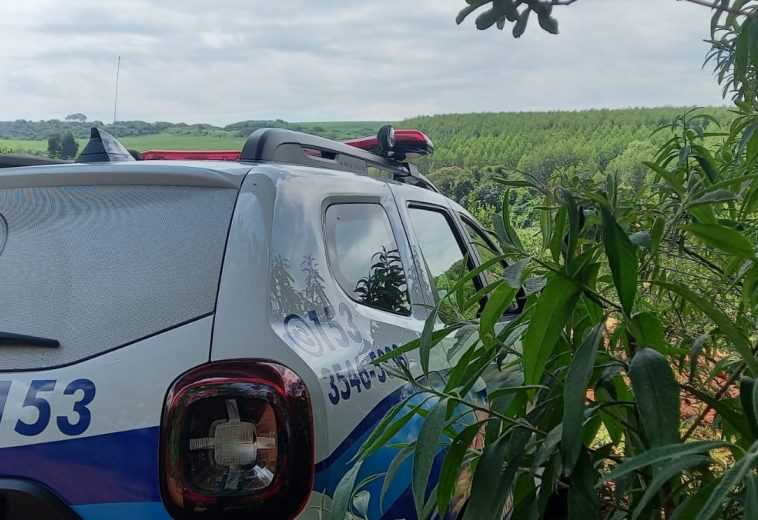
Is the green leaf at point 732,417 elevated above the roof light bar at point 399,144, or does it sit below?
below

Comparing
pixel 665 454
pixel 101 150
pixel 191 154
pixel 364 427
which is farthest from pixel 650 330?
pixel 191 154

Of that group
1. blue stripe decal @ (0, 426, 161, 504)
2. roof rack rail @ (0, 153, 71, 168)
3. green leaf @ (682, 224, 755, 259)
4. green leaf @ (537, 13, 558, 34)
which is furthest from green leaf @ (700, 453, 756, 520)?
roof rack rail @ (0, 153, 71, 168)

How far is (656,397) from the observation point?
0.90 meters

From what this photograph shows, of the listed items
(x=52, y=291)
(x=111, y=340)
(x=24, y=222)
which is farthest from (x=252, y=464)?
(x=24, y=222)

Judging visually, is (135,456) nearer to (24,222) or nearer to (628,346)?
(24,222)

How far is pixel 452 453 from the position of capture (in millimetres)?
1146

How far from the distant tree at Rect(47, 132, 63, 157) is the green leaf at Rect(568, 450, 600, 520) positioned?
9.18 feet

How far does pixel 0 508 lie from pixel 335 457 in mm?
703

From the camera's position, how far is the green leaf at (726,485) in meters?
0.65

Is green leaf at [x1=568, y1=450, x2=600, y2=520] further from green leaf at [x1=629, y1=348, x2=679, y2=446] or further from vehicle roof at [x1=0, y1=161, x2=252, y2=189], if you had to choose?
vehicle roof at [x1=0, y1=161, x2=252, y2=189]

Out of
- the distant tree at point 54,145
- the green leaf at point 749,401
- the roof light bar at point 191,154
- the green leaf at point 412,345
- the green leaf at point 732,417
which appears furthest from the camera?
the distant tree at point 54,145

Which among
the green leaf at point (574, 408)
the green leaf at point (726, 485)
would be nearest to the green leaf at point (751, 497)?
the green leaf at point (726, 485)

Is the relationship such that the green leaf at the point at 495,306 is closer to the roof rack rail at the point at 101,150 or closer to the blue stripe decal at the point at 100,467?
the blue stripe decal at the point at 100,467

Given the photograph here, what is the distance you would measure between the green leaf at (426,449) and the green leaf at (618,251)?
32 cm
